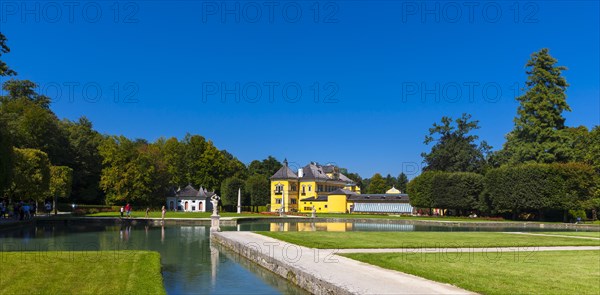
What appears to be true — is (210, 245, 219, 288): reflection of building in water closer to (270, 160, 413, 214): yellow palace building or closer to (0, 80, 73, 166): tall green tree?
(0, 80, 73, 166): tall green tree

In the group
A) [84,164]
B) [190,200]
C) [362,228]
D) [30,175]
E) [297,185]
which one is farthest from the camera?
[297,185]

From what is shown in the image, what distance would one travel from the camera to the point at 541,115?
46719mm

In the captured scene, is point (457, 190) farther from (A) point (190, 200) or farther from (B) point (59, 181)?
(B) point (59, 181)

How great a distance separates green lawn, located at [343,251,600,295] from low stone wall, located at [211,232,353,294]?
6.55ft

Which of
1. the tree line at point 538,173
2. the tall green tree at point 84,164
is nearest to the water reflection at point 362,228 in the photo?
the tree line at point 538,173

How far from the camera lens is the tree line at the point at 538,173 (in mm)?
43000

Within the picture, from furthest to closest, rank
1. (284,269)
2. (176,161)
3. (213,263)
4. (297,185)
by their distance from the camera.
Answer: (176,161)
(297,185)
(213,263)
(284,269)

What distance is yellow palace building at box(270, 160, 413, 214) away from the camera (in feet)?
214

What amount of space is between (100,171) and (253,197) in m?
20.9

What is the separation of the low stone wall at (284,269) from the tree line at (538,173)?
34795mm

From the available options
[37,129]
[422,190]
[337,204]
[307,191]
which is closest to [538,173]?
[422,190]

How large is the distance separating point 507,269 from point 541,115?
4063 cm

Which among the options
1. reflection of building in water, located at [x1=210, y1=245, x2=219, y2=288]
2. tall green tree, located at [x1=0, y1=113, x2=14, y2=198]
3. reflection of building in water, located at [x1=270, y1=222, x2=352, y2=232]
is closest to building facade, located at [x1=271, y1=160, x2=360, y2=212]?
reflection of building in water, located at [x1=270, y1=222, x2=352, y2=232]

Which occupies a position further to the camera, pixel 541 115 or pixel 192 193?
pixel 192 193
